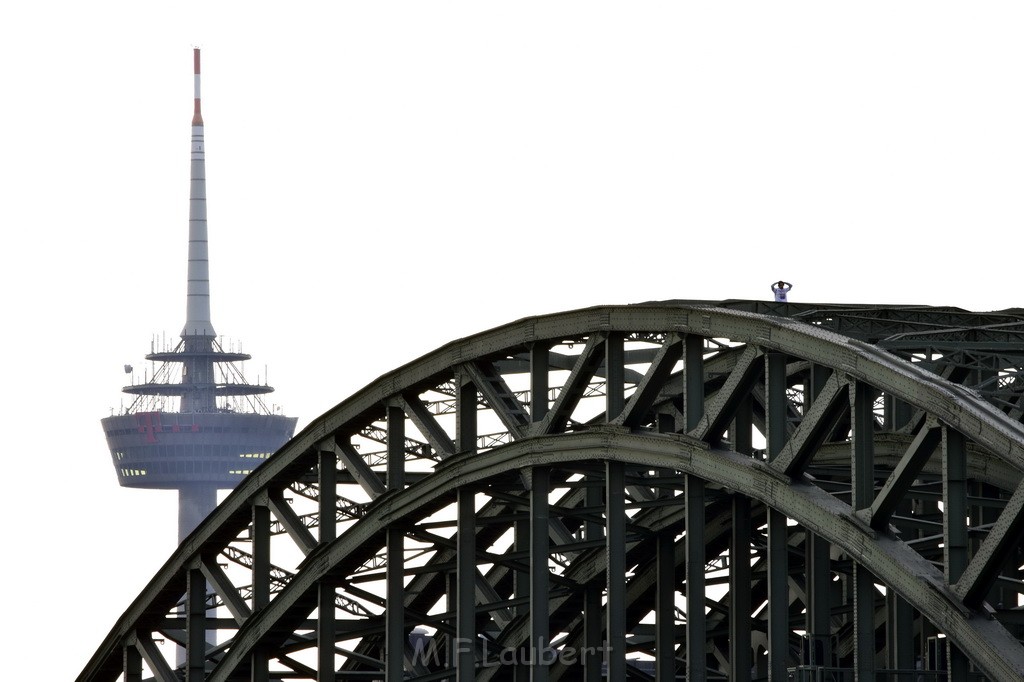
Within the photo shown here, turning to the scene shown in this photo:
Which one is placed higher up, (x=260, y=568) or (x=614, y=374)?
(x=614, y=374)

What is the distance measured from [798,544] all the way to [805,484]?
59.5ft

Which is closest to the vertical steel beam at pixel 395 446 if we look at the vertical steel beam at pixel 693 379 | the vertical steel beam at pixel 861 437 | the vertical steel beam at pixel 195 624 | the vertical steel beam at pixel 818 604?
the vertical steel beam at pixel 818 604

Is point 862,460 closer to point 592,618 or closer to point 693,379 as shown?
point 693,379

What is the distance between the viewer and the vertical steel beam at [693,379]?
104 ft

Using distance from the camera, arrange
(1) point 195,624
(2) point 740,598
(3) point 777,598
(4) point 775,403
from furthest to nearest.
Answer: (1) point 195,624 < (2) point 740,598 < (3) point 777,598 < (4) point 775,403

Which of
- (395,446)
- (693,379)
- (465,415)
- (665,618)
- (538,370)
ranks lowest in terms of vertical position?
(665,618)

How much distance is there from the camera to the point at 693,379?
1246 inches

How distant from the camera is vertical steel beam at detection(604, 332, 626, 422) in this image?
33938 millimetres

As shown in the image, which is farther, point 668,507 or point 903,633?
point 668,507

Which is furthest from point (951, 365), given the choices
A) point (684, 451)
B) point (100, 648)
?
point (100, 648)

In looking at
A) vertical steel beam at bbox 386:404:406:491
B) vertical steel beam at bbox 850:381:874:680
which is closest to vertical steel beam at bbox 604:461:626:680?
vertical steel beam at bbox 850:381:874:680

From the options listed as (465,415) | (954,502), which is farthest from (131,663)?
(954,502)

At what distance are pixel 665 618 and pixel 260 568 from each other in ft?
36.1

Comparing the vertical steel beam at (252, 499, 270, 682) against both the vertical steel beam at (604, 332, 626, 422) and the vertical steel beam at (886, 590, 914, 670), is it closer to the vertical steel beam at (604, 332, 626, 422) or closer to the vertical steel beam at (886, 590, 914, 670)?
the vertical steel beam at (604, 332, 626, 422)
